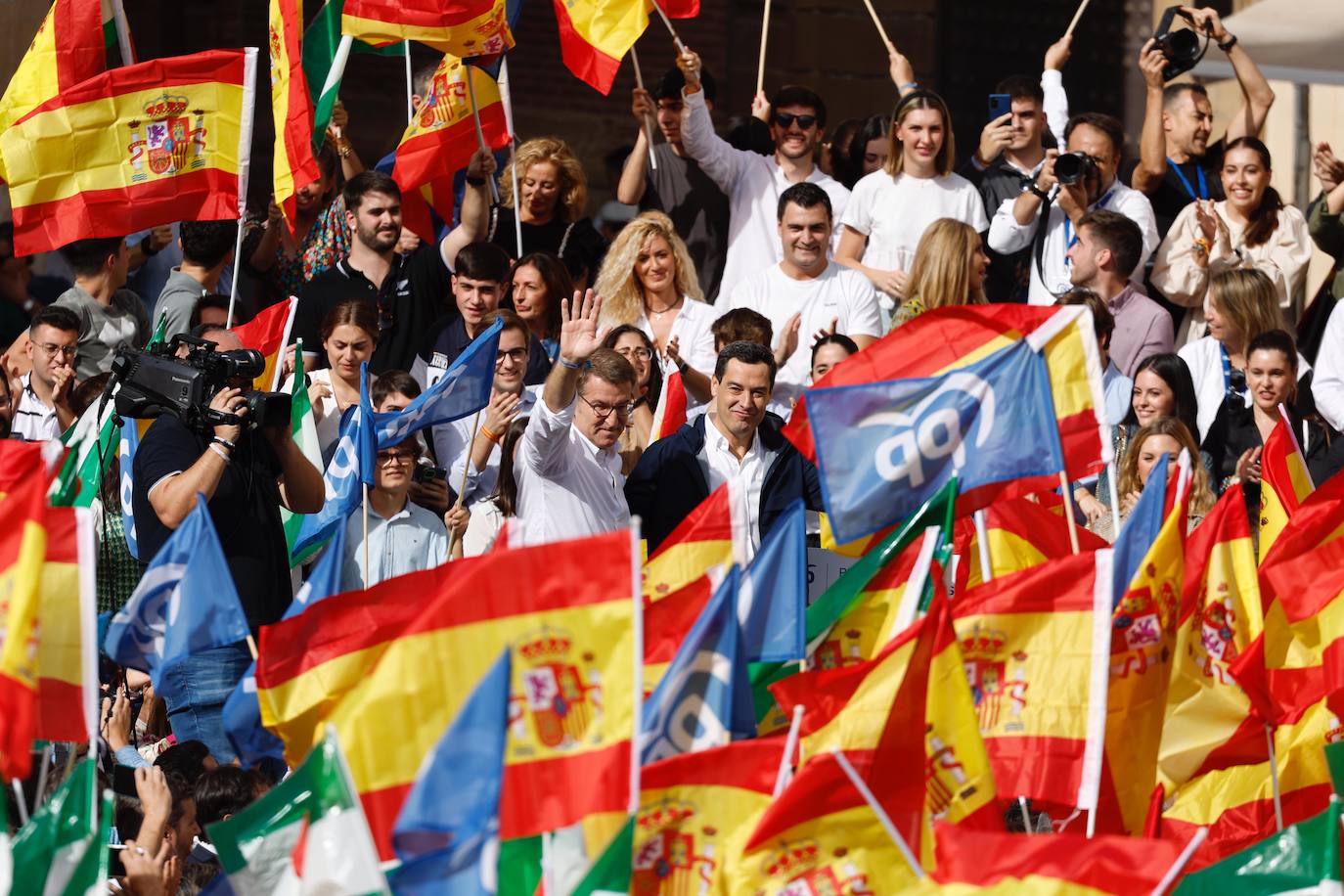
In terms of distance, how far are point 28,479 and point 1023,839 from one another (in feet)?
8.07

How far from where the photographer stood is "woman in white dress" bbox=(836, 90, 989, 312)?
10125mm

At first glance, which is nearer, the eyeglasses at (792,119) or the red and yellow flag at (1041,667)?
the red and yellow flag at (1041,667)

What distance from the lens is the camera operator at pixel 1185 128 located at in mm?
10602

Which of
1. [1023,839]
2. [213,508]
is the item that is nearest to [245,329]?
[213,508]

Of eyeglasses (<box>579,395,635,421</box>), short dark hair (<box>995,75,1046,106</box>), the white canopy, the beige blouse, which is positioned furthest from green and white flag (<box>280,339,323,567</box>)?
the white canopy

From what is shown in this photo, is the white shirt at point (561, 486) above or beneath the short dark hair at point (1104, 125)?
beneath

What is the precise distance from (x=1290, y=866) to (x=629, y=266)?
4918 mm

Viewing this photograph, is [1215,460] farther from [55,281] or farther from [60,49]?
[55,281]

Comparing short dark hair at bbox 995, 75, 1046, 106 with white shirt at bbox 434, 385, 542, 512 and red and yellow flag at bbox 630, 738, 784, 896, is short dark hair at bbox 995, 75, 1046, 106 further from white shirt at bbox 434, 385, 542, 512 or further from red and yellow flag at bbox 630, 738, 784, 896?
red and yellow flag at bbox 630, 738, 784, 896

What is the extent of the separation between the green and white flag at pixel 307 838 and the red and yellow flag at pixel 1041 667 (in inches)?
73.8

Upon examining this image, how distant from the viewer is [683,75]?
10.3 metres

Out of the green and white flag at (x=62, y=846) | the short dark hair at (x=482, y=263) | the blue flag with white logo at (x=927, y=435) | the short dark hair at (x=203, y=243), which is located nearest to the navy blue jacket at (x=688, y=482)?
the blue flag with white logo at (x=927, y=435)

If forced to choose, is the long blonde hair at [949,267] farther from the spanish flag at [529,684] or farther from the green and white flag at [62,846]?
the green and white flag at [62,846]

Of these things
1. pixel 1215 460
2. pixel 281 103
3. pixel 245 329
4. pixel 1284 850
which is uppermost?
pixel 281 103
